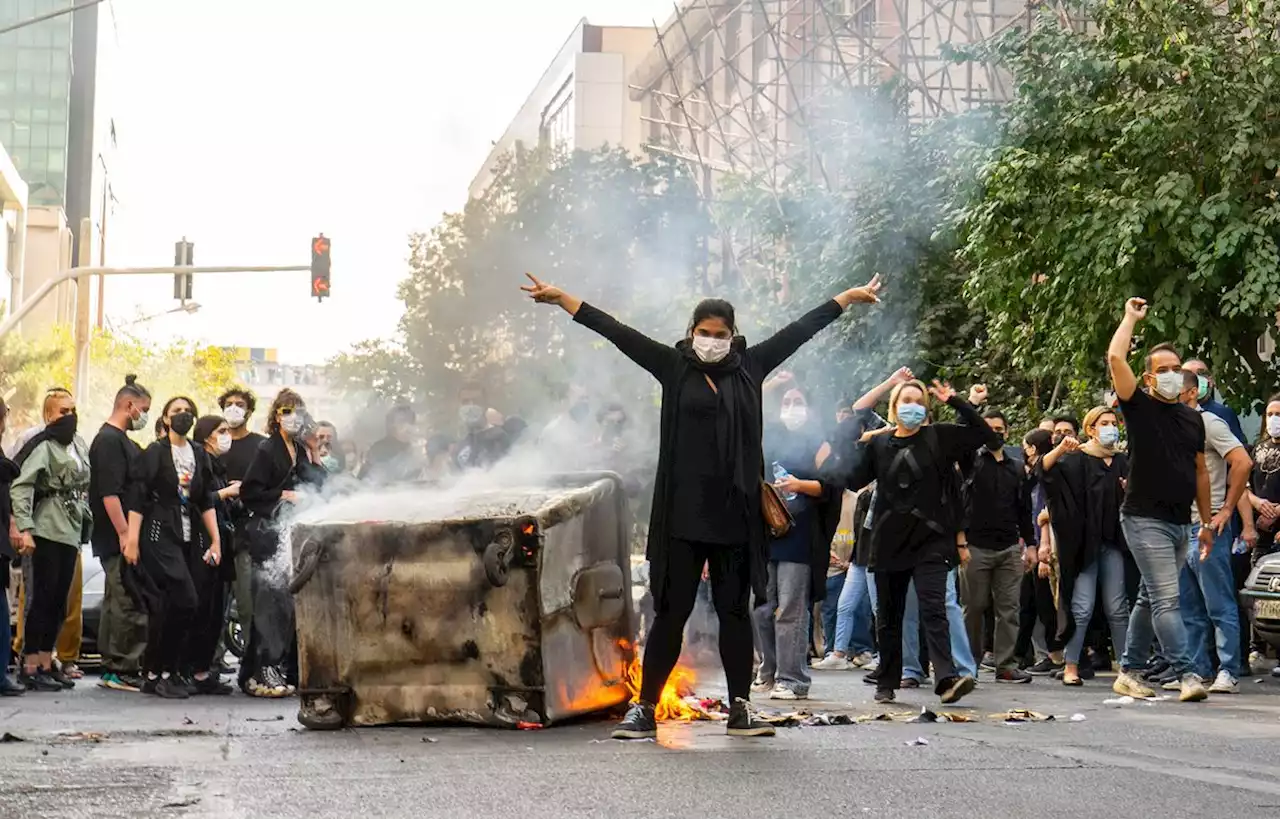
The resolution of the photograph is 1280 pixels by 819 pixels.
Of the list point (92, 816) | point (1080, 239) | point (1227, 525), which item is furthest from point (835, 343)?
point (92, 816)

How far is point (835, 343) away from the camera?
23031mm

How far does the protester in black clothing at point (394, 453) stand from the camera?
1296 centimetres

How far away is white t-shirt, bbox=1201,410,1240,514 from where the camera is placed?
1091 centimetres

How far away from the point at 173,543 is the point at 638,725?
4581mm

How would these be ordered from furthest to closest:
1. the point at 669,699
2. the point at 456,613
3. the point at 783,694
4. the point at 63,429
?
the point at 63,429
the point at 783,694
the point at 669,699
the point at 456,613

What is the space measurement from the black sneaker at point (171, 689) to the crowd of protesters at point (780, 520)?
3cm

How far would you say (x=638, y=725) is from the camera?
7.98 metres

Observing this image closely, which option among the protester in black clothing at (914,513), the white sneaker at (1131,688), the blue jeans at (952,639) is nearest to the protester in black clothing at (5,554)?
the protester in black clothing at (914,513)

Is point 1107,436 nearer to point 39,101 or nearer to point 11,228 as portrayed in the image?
point 11,228

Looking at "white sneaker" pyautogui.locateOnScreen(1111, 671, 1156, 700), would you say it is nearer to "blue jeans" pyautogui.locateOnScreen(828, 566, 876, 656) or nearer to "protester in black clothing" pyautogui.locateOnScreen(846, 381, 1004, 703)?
"protester in black clothing" pyautogui.locateOnScreen(846, 381, 1004, 703)

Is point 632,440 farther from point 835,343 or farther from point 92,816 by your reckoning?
point 835,343

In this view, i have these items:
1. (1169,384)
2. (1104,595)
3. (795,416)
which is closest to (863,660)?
(1104,595)

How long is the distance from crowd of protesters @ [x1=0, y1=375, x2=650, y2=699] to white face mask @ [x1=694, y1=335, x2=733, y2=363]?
3.45m

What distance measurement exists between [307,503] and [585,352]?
22.9m
